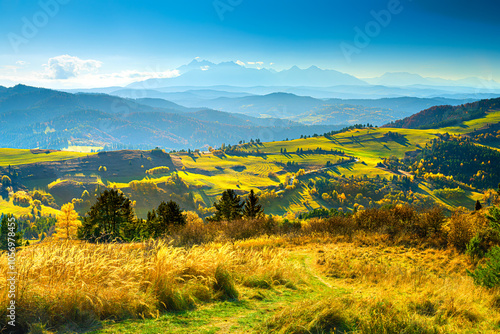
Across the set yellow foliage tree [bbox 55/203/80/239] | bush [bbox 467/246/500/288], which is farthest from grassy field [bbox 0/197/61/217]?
bush [bbox 467/246/500/288]

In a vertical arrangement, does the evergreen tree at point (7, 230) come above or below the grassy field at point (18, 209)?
above

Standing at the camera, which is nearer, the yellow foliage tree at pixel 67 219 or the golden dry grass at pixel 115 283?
the golden dry grass at pixel 115 283

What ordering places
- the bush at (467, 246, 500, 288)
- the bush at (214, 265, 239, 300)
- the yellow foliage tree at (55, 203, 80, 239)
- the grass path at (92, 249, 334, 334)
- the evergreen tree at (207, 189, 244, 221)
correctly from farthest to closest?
the yellow foliage tree at (55, 203, 80, 239) → the evergreen tree at (207, 189, 244, 221) → the bush at (467, 246, 500, 288) → the bush at (214, 265, 239, 300) → the grass path at (92, 249, 334, 334)

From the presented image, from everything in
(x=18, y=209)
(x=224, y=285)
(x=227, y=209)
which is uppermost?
(x=224, y=285)

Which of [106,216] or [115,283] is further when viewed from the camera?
[106,216]

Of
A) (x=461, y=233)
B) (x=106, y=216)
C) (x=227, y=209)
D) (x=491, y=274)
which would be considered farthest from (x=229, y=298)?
(x=227, y=209)

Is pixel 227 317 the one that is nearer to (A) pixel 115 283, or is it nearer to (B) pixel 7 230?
(A) pixel 115 283

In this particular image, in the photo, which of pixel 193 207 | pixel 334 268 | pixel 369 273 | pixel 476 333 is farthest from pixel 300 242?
pixel 193 207

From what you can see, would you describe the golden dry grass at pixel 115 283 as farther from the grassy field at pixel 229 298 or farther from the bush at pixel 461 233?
the bush at pixel 461 233

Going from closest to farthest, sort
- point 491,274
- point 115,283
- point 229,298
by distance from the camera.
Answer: point 115,283 → point 229,298 → point 491,274

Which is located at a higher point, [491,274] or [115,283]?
[115,283]

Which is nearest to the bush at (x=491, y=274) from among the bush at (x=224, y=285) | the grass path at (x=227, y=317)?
the grass path at (x=227, y=317)

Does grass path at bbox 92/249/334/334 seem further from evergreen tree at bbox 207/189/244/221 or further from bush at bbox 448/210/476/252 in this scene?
evergreen tree at bbox 207/189/244/221

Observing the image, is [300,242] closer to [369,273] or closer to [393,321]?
[369,273]
